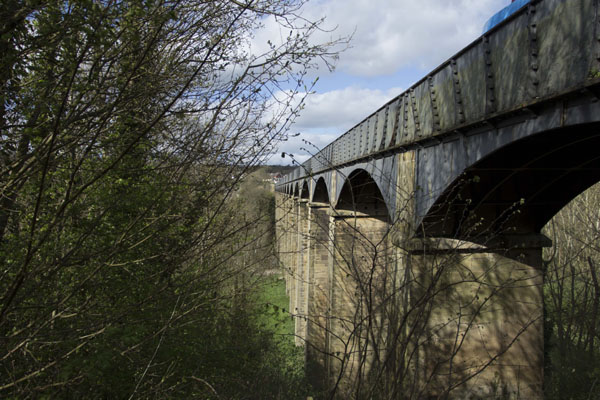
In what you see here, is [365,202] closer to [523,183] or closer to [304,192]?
[523,183]

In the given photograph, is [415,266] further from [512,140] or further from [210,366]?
[210,366]

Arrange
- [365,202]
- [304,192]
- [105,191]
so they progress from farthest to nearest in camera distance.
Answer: [304,192], [365,202], [105,191]

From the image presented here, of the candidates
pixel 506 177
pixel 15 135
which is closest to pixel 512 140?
pixel 506 177

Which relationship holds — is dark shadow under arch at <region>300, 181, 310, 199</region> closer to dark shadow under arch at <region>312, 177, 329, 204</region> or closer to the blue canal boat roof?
dark shadow under arch at <region>312, 177, 329, 204</region>

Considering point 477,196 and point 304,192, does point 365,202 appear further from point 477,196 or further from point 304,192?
point 304,192

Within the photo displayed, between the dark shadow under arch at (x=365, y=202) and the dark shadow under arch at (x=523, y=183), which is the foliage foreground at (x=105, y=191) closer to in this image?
the dark shadow under arch at (x=523, y=183)

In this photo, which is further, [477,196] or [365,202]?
[365,202]

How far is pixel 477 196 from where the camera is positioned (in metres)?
6.97

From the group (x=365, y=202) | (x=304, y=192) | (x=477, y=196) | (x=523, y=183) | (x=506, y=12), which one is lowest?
(x=365, y=202)

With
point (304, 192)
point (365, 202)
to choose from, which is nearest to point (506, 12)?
point (365, 202)

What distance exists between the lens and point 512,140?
4.48 metres

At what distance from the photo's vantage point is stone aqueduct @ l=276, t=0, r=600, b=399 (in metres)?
3.68

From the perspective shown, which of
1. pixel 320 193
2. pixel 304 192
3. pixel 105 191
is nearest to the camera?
pixel 105 191

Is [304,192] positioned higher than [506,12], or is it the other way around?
[506,12]
